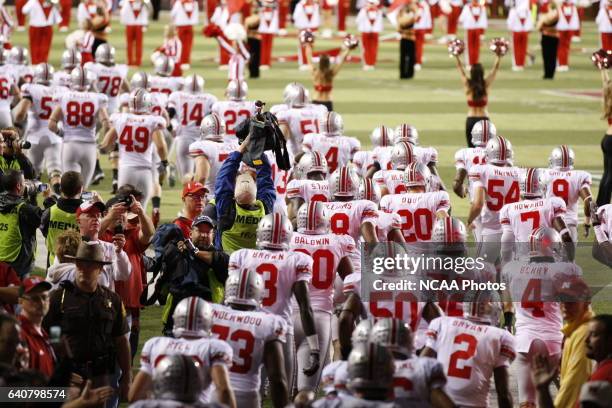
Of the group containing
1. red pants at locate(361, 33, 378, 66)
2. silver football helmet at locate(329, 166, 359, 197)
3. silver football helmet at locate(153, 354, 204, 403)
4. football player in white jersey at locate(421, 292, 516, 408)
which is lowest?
red pants at locate(361, 33, 378, 66)

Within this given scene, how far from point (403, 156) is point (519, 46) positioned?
2176cm

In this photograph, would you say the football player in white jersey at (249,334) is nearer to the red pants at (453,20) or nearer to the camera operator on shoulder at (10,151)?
the camera operator on shoulder at (10,151)

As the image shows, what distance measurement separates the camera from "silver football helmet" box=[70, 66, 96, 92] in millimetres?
17078

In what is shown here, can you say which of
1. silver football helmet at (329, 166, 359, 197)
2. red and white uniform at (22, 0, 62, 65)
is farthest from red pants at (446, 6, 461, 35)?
silver football helmet at (329, 166, 359, 197)

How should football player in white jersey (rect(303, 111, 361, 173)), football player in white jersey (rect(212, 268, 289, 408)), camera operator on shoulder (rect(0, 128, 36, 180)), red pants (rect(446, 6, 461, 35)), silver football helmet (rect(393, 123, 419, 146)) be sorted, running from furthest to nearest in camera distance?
red pants (rect(446, 6, 461, 35)), football player in white jersey (rect(303, 111, 361, 173)), silver football helmet (rect(393, 123, 419, 146)), camera operator on shoulder (rect(0, 128, 36, 180)), football player in white jersey (rect(212, 268, 289, 408))

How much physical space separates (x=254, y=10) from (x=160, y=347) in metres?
30.0

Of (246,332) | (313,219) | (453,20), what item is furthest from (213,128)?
(453,20)

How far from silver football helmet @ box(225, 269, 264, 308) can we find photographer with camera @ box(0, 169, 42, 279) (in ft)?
9.78

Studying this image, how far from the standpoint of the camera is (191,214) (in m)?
11.5

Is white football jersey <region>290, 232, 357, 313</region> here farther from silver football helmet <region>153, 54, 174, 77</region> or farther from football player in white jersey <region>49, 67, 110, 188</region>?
silver football helmet <region>153, 54, 174, 77</region>

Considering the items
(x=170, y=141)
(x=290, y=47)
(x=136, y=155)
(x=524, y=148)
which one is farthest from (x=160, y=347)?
(x=290, y=47)

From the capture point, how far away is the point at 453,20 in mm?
39219

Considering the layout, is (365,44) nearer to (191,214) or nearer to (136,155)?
(136,155)

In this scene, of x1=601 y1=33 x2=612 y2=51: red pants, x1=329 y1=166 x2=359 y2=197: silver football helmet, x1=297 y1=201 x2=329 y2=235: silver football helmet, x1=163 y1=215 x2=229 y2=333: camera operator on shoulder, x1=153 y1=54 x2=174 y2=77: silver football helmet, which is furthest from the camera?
x1=601 y1=33 x2=612 y2=51: red pants
